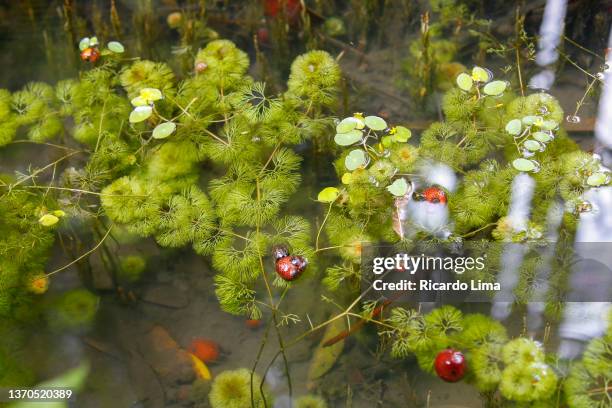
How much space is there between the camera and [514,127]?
8.00 feet

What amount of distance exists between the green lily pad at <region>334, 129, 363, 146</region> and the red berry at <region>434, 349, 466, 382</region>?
0.89m

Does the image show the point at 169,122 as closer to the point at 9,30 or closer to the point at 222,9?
the point at 222,9

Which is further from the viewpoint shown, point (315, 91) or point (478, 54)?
point (478, 54)

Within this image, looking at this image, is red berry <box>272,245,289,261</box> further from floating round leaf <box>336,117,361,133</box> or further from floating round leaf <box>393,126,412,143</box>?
floating round leaf <box>393,126,412,143</box>

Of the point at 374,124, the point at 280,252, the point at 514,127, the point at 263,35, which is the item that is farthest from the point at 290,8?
the point at 280,252

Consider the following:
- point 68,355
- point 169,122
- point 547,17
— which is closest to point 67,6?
point 169,122

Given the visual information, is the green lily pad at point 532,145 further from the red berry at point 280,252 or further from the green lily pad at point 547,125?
the red berry at point 280,252

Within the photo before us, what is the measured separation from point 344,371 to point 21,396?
1.19 m

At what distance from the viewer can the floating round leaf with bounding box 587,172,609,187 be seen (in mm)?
2348

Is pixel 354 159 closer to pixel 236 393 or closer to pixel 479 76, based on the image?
Answer: pixel 479 76

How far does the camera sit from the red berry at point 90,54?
2.87 m

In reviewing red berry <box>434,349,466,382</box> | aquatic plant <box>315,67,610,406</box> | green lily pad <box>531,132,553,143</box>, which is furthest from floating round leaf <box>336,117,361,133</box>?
red berry <box>434,349,466,382</box>

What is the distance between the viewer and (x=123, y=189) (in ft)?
8.12

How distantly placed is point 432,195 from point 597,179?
2.13ft
